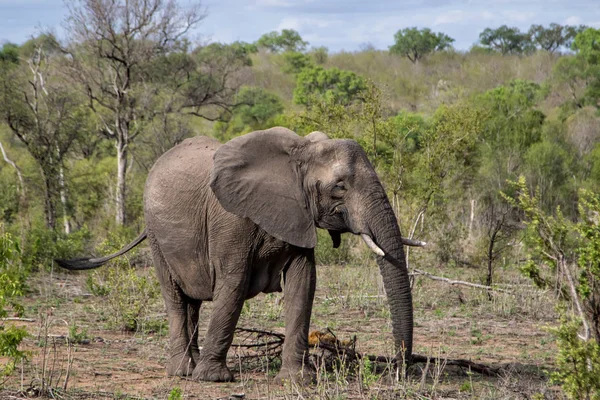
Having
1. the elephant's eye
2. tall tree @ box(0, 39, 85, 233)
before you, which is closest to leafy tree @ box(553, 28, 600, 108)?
tall tree @ box(0, 39, 85, 233)

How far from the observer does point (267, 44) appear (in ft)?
253

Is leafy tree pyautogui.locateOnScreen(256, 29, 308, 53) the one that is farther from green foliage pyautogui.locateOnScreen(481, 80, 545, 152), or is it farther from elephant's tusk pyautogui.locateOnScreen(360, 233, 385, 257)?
elephant's tusk pyautogui.locateOnScreen(360, 233, 385, 257)

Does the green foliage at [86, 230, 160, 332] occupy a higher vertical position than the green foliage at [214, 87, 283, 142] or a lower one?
lower

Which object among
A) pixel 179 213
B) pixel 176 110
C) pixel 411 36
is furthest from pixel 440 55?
pixel 179 213

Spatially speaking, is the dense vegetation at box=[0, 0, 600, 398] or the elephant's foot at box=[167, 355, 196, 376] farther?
the elephant's foot at box=[167, 355, 196, 376]

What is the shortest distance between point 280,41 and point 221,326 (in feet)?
232

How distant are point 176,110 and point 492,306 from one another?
50.8 feet

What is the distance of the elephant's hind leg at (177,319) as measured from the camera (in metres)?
8.17

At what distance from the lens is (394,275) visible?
7172 mm

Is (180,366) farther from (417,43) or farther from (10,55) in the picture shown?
(417,43)

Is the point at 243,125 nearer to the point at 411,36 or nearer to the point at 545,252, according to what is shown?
the point at 545,252

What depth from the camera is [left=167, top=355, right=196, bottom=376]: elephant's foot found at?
318 inches

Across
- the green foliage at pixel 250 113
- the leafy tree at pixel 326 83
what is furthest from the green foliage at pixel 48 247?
the leafy tree at pixel 326 83

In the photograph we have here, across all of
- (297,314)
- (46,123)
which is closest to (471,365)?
(297,314)
